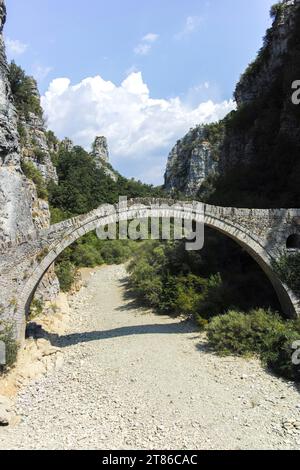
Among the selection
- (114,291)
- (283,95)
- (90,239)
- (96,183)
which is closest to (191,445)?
(114,291)

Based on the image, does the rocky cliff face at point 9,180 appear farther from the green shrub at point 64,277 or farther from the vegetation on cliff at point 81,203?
the vegetation on cliff at point 81,203

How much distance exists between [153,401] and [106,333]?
6.00 m

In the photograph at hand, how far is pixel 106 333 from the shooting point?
607 inches

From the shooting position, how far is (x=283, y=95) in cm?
2245

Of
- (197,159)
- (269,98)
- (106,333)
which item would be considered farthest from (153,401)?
(197,159)

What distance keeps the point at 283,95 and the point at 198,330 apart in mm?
14954

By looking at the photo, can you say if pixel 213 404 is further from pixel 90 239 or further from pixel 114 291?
pixel 90 239

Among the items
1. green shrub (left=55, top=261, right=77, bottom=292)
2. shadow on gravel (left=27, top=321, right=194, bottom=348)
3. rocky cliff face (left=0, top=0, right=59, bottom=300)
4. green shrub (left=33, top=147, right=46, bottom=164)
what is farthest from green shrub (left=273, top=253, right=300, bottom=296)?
green shrub (left=33, top=147, right=46, bottom=164)

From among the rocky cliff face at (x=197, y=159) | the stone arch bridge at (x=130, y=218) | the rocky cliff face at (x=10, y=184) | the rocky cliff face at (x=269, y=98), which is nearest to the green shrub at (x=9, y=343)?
the stone arch bridge at (x=130, y=218)

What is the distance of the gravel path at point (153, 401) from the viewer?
821cm

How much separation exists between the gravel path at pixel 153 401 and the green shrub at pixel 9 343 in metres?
0.91

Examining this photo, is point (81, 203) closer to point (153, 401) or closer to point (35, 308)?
point (35, 308)

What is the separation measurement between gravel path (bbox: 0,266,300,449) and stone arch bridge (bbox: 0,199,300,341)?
8.88ft

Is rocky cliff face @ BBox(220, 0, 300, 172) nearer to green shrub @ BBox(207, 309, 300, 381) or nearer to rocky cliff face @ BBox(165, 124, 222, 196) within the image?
green shrub @ BBox(207, 309, 300, 381)
